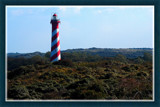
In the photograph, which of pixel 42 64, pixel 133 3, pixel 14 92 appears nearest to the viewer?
pixel 133 3

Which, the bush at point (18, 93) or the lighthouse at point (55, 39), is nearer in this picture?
the bush at point (18, 93)

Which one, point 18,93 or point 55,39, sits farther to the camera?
point 55,39

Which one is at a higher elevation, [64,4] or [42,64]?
[64,4]

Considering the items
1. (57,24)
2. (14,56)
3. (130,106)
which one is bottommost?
(130,106)

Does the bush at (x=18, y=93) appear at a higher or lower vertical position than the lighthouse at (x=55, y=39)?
lower

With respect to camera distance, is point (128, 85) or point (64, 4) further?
point (128, 85)

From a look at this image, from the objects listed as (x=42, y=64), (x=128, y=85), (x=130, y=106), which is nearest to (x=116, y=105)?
(x=130, y=106)

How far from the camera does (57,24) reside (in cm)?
1619

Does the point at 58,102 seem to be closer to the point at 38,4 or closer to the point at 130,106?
the point at 130,106

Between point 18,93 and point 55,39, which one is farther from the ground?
point 55,39

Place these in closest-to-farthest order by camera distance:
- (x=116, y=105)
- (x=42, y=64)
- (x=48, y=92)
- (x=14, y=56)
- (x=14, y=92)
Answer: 1. (x=116, y=105)
2. (x=14, y=92)
3. (x=48, y=92)
4. (x=42, y=64)
5. (x=14, y=56)

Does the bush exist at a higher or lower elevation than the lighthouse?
lower

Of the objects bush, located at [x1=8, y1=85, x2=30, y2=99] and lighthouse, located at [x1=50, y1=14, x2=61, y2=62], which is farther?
lighthouse, located at [x1=50, y1=14, x2=61, y2=62]

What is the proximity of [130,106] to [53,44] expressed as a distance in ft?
34.5
